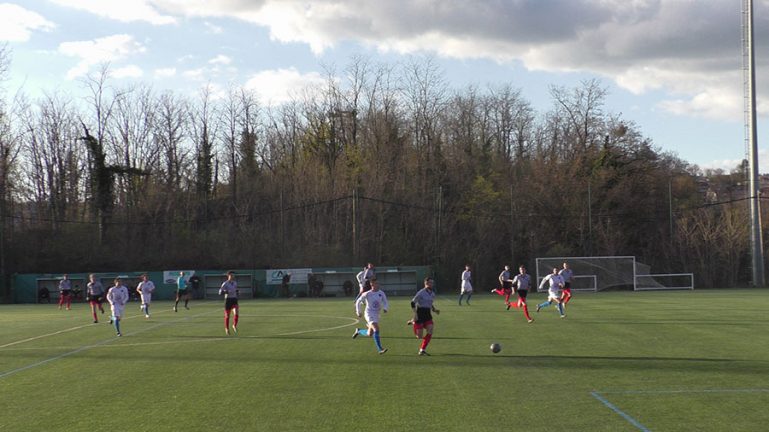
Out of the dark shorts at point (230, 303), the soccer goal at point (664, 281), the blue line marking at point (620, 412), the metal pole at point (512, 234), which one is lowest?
the soccer goal at point (664, 281)

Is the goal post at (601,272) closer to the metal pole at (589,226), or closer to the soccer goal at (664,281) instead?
the soccer goal at (664,281)

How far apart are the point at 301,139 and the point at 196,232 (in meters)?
A: 15.7

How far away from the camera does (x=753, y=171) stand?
54.9m

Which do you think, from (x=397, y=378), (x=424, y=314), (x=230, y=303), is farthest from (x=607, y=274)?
(x=397, y=378)

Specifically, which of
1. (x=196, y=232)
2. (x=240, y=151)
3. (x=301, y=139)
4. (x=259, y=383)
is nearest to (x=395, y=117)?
(x=301, y=139)

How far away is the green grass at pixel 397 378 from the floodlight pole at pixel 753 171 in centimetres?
3369

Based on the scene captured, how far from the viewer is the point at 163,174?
232ft

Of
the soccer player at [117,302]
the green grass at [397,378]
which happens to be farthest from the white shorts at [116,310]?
the green grass at [397,378]

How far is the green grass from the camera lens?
10.2 meters

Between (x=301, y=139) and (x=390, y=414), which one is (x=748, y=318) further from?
(x=301, y=139)

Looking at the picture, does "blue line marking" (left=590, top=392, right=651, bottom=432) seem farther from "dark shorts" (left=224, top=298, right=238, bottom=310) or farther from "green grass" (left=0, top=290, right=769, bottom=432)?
"dark shorts" (left=224, top=298, right=238, bottom=310)

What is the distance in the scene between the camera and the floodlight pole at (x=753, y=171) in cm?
5425

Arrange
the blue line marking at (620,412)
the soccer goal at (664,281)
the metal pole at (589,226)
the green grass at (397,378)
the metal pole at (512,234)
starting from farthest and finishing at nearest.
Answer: the metal pole at (589,226) < the metal pole at (512,234) < the soccer goal at (664,281) < the green grass at (397,378) < the blue line marking at (620,412)

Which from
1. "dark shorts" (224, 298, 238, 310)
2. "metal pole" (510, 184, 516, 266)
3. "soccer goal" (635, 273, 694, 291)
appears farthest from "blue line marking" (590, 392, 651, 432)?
"metal pole" (510, 184, 516, 266)
